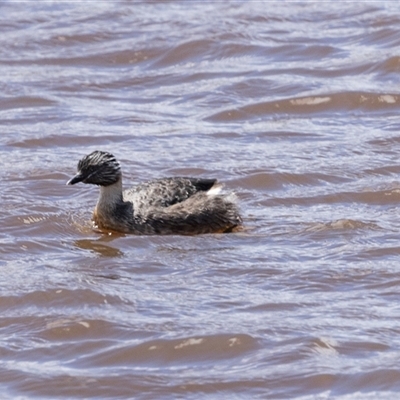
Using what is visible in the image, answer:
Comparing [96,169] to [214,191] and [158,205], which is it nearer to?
[158,205]

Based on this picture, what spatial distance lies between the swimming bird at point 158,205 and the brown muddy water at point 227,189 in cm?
15

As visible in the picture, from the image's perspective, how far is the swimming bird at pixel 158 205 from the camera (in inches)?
431

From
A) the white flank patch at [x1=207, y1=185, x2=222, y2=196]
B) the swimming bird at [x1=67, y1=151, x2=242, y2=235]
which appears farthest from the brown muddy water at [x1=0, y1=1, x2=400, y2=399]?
the white flank patch at [x1=207, y1=185, x2=222, y2=196]

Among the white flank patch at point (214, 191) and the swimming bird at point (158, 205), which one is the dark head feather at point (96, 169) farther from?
the white flank patch at point (214, 191)

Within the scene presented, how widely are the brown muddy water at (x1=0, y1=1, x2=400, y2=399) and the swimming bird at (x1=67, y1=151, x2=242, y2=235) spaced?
151 mm

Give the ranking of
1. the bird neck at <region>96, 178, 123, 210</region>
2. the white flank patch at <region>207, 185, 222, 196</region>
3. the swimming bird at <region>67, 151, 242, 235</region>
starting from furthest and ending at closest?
1. the white flank patch at <region>207, 185, 222, 196</region>
2. the bird neck at <region>96, 178, 123, 210</region>
3. the swimming bird at <region>67, 151, 242, 235</region>

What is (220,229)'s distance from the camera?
434 inches

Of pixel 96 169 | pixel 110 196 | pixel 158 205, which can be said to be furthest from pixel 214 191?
pixel 96 169

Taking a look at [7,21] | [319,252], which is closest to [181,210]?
[319,252]

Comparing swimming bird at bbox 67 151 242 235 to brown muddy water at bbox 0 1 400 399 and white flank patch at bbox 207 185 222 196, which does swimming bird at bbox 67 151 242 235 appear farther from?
brown muddy water at bbox 0 1 400 399

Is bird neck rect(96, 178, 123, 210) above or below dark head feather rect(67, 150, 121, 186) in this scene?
below

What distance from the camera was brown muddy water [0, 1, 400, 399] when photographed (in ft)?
27.0

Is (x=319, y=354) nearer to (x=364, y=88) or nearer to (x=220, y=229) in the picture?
(x=220, y=229)

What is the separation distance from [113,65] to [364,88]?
10.3ft
